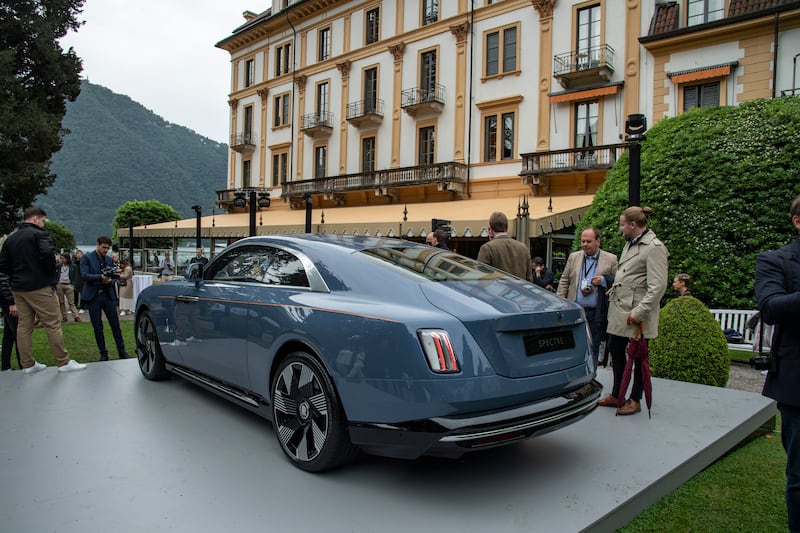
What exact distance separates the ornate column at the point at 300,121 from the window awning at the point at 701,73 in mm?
19467

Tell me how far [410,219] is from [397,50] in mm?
10098

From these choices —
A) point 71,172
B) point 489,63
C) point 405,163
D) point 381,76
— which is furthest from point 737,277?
Answer: point 71,172

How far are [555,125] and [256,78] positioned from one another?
69.7ft

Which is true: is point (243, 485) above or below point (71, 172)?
below

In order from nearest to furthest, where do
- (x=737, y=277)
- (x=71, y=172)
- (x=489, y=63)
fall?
(x=737, y=277) < (x=489, y=63) < (x=71, y=172)

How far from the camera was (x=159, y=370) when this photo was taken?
520 cm

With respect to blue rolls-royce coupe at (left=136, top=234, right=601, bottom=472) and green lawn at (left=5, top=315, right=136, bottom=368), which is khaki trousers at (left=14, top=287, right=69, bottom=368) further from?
blue rolls-royce coupe at (left=136, top=234, right=601, bottom=472)

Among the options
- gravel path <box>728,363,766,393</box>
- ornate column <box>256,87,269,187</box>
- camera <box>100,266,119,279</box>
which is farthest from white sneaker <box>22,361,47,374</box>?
ornate column <box>256,87,269,187</box>

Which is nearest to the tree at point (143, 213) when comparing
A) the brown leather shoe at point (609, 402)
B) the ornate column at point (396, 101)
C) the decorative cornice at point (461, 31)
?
the ornate column at point (396, 101)

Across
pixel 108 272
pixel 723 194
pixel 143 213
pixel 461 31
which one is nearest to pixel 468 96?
pixel 461 31

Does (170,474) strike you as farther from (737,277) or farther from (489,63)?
(489,63)

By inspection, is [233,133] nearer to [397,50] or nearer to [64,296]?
[397,50]

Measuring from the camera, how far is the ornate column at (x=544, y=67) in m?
20.8

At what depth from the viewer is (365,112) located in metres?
27.1
